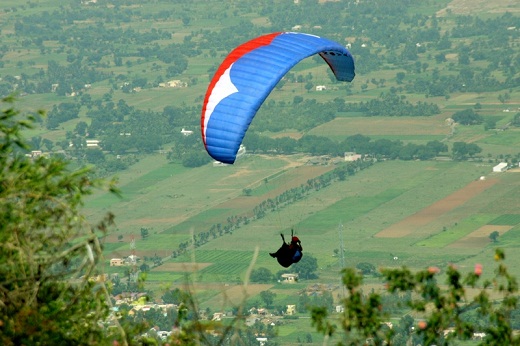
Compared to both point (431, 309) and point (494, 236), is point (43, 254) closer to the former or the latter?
point (431, 309)

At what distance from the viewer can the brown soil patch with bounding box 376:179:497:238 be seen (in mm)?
71875

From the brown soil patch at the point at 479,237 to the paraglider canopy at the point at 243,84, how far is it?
46.5m

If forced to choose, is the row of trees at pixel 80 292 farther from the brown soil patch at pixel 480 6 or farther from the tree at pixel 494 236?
the brown soil patch at pixel 480 6

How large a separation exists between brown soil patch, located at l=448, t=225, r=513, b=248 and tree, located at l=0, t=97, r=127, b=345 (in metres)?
54.5

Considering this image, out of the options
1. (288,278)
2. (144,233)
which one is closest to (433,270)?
(288,278)

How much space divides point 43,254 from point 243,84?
27.1 feet

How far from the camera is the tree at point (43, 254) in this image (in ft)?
38.3

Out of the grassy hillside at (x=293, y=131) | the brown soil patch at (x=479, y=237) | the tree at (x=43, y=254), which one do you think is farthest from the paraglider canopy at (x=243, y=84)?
the brown soil patch at (x=479, y=237)

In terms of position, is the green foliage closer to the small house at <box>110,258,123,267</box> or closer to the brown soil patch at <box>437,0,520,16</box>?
the small house at <box>110,258,123,267</box>

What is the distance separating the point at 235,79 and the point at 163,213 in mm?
58562

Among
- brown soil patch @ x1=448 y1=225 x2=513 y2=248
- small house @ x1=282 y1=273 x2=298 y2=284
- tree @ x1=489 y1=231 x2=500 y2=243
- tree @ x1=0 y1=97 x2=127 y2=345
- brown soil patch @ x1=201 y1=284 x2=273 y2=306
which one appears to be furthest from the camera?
tree @ x1=489 y1=231 x2=500 y2=243

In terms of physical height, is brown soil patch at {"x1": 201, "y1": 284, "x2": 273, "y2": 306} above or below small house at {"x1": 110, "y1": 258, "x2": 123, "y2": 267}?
below

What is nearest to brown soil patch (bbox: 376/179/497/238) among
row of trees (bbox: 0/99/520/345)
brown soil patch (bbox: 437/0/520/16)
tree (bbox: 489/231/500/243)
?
tree (bbox: 489/231/500/243)

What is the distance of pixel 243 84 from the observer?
20781 millimetres
